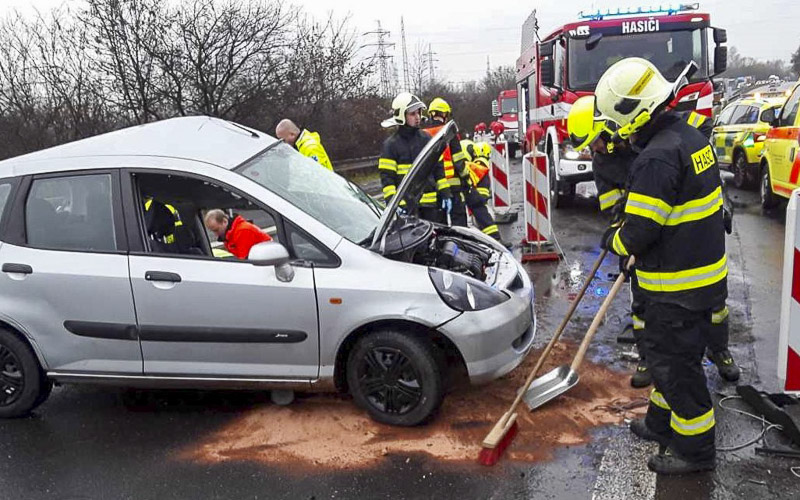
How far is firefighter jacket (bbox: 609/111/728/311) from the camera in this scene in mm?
3021

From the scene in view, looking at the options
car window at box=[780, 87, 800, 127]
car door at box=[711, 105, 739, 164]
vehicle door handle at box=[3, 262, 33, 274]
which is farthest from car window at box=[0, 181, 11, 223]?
car door at box=[711, 105, 739, 164]

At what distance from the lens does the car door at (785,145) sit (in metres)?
8.77

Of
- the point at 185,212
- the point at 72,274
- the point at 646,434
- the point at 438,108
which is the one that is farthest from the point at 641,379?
the point at 438,108

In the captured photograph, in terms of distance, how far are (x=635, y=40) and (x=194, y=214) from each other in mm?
7830

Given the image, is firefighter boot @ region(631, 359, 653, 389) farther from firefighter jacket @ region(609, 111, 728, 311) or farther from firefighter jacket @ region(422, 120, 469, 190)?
firefighter jacket @ region(422, 120, 469, 190)

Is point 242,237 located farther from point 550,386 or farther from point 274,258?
point 550,386

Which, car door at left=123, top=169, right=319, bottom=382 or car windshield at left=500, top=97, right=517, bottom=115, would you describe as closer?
car door at left=123, top=169, right=319, bottom=382

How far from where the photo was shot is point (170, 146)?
4.15 m

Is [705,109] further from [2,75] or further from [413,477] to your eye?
[2,75]

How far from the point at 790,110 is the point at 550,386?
7.39 metres

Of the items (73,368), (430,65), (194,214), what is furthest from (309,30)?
(430,65)

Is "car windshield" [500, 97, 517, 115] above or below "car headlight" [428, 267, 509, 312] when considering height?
above

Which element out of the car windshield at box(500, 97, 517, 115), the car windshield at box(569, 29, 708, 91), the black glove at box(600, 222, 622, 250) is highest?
the car windshield at box(500, 97, 517, 115)

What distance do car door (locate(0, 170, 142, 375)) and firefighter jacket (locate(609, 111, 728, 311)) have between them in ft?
9.55
